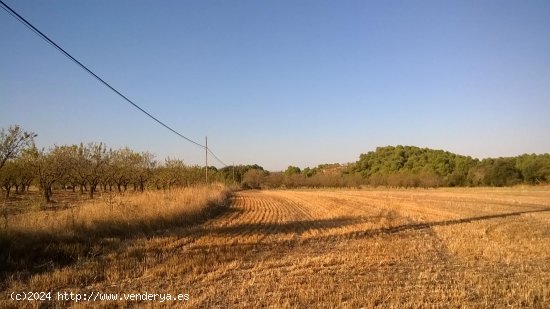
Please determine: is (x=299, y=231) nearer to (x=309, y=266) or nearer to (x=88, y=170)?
(x=309, y=266)

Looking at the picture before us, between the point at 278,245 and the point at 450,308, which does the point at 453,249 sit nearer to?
the point at 278,245

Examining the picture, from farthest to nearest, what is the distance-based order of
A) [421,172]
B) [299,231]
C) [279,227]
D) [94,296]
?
1. [421,172]
2. [279,227]
3. [299,231]
4. [94,296]

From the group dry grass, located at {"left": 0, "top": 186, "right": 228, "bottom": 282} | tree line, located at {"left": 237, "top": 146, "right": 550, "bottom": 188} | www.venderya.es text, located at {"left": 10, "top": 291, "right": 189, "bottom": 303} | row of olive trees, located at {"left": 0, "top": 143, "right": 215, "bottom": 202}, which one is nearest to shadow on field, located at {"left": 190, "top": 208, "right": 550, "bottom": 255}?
dry grass, located at {"left": 0, "top": 186, "right": 228, "bottom": 282}

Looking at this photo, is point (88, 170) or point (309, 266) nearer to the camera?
point (309, 266)

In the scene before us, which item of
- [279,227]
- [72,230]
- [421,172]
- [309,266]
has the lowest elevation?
[309,266]

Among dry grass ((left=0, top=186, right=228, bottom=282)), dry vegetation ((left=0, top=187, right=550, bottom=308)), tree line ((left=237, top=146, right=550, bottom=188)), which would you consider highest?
tree line ((left=237, top=146, right=550, bottom=188))

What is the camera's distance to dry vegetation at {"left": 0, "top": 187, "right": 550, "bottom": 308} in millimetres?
7559

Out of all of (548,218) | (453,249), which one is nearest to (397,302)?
(453,249)

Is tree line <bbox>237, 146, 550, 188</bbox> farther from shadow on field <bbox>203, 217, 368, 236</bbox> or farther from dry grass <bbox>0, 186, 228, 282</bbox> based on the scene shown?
dry grass <bbox>0, 186, 228, 282</bbox>

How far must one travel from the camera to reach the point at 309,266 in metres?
10.2

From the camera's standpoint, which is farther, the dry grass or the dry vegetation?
the dry grass

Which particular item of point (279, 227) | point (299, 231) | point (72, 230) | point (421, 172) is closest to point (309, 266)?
point (299, 231)

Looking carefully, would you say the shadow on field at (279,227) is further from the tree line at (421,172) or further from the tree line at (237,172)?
the tree line at (421,172)

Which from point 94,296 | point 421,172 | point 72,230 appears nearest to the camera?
point 94,296
